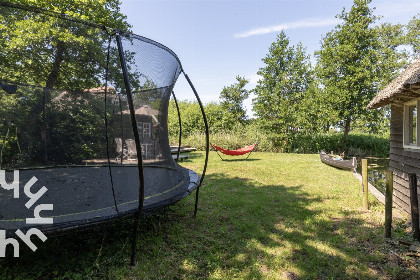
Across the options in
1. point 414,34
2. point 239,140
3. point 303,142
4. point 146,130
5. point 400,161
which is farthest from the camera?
point 414,34

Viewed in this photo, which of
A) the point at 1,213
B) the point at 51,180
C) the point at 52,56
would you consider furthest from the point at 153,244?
the point at 52,56

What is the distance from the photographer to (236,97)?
572 inches

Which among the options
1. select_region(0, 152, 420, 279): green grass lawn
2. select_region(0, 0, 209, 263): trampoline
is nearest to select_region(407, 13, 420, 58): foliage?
select_region(0, 152, 420, 279): green grass lawn

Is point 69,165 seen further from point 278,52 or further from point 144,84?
point 278,52

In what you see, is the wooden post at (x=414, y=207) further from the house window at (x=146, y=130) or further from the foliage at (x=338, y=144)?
the foliage at (x=338, y=144)

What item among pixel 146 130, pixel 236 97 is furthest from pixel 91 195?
pixel 236 97

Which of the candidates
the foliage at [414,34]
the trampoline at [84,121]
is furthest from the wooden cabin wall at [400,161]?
the foliage at [414,34]

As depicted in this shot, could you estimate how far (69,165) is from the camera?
4195 mm

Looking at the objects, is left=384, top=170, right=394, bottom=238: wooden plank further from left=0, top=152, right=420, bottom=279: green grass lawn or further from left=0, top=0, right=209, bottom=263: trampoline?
left=0, top=0, right=209, bottom=263: trampoline

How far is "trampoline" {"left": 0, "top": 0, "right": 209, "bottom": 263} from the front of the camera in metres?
2.07

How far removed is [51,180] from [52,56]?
1.72m

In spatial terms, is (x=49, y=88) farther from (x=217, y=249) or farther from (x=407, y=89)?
(x=407, y=89)

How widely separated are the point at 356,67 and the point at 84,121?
11.2 meters

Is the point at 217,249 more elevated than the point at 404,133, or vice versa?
the point at 404,133
